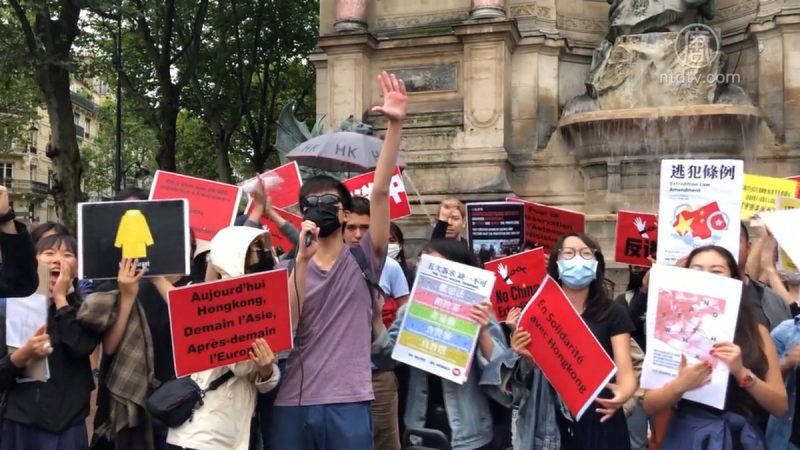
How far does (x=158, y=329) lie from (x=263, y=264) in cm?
65

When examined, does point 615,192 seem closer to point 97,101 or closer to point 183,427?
point 183,427

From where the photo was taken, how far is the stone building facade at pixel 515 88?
13.3m

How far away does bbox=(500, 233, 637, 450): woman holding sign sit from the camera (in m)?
4.06

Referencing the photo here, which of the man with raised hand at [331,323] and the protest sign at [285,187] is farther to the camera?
the protest sign at [285,187]

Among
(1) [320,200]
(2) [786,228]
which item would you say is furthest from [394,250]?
(2) [786,228]

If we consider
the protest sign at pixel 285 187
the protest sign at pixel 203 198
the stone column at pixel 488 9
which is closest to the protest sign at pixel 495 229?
the protest sign at pixel 285 187

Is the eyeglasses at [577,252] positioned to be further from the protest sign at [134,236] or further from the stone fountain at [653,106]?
the stone fountain at [653,106]

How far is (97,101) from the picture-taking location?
9088 centimetres

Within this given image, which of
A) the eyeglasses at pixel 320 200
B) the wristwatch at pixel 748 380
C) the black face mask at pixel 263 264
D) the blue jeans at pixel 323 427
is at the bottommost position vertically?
the blue jeans at pixel 323 427

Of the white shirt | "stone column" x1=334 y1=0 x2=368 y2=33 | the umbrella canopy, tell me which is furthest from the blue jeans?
"stone column" x1=334 y1=0 x2=368 y2=33

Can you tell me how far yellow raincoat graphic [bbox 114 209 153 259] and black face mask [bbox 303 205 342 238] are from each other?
34.6 inches

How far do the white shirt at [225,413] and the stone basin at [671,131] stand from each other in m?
10.3

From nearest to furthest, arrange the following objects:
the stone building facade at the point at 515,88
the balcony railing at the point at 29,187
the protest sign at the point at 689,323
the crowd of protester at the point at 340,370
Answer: the protest sign at the point at 689,323
the crowd of protester at the point at 340,370
the stone building facade at the point at 515,88
the balcony railing at the point at 29,187

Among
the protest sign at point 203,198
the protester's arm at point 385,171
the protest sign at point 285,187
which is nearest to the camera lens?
the protester's arm at point 385,171
